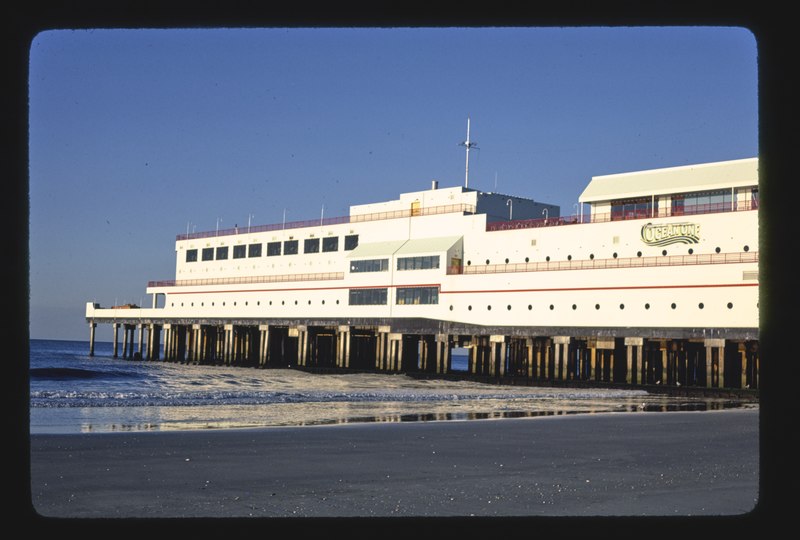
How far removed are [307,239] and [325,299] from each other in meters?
5.37

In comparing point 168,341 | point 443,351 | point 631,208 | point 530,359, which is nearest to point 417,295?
point 443,351

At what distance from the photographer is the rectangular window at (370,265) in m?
53.4

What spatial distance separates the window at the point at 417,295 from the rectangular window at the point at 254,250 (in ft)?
49.8

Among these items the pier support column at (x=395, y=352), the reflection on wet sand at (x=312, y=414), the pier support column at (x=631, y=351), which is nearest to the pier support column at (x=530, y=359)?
the pier support column at (x=631, y=351)

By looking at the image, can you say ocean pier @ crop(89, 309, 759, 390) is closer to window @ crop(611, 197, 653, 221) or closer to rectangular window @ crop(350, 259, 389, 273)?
rectangular window @ crop(350, 259, 389, 273)

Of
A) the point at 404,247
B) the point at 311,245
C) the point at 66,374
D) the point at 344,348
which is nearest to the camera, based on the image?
the point at 66,374

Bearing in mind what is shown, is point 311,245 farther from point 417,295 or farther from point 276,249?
point 417,295

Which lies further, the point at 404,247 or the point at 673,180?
the point at 404,247

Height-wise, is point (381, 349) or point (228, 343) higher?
point (381, 349)

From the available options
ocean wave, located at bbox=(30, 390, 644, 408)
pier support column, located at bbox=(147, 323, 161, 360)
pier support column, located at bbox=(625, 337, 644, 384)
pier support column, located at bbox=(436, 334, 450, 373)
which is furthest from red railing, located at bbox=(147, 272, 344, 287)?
ocean wave, located at bbox=(30, 390, 644, 408)

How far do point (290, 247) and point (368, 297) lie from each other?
31.5 ft

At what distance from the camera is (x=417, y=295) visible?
170ft
